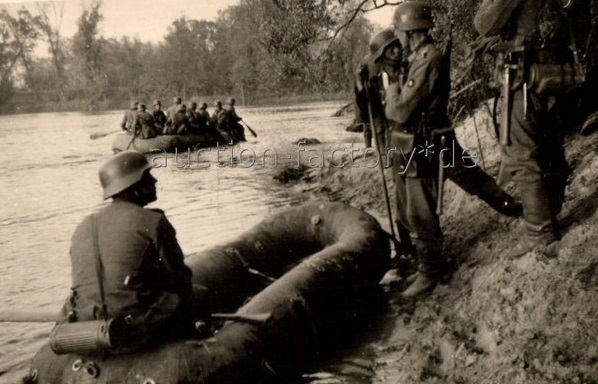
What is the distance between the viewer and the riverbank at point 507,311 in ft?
11.7

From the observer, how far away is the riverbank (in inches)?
140

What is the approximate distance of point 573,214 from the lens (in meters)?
4.78

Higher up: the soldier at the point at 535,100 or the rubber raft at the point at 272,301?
the soldier at the point at 535,100

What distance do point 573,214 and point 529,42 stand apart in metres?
1.43

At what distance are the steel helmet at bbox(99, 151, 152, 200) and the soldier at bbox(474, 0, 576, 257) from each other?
265cm

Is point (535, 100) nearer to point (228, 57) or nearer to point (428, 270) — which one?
point (428, 270)

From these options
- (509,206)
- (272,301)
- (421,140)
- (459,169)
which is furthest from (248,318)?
(509,206)

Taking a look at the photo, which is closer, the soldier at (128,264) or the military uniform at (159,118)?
the soldier at (128,264)

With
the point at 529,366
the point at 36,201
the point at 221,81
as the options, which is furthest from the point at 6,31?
the point at 529,366

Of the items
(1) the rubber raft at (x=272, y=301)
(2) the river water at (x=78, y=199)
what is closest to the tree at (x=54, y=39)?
(2) the river water at (x=78, y=199)

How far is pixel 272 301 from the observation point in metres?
4.57

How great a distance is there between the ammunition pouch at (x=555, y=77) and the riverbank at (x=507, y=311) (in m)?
1.02

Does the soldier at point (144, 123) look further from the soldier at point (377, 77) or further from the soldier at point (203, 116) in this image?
the soldier at point (377, 77)

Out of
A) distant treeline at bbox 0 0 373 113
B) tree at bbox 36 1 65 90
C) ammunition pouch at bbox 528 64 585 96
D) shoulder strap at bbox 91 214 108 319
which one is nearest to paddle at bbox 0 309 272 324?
shoulder strap at bbox 91 214 108 319
